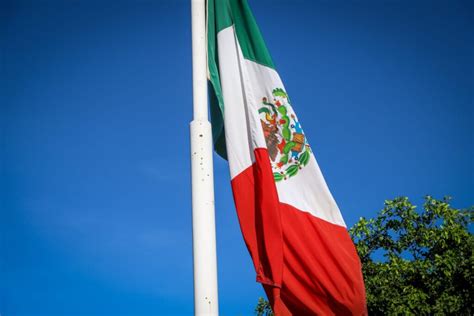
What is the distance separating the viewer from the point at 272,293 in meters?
5.16

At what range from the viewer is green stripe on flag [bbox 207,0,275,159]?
621 centimetres

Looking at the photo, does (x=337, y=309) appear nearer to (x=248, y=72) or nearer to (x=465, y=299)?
(x=248, y=72)

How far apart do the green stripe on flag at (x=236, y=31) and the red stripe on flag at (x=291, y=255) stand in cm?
84

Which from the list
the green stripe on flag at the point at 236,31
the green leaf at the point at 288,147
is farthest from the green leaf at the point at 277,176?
the green stripe on flag at the point at 236,31

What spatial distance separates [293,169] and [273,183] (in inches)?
28.1

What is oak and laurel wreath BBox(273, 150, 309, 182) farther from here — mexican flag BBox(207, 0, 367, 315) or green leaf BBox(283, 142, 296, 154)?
green leaf BBox(283, 142, 296, 154)

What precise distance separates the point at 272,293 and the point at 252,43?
3015 mm

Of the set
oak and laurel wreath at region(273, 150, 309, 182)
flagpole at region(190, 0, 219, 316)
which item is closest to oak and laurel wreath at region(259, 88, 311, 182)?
oak and laurel wreath at region(273, 150, 309, 182)

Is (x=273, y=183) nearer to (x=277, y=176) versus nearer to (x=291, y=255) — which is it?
(x=277, y=176)

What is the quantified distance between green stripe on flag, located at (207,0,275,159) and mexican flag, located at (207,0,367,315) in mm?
12

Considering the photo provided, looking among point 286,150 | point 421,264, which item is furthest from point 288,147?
point 421,264

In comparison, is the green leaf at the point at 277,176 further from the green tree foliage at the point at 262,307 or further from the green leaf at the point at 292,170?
the green tree foliage at the point at 262,307

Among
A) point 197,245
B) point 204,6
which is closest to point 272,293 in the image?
point 197,245

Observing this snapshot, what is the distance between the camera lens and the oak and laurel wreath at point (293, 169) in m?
6.09
